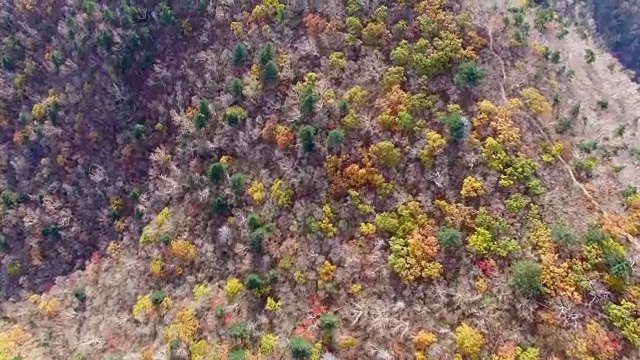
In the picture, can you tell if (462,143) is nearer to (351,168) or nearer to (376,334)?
(351,168)

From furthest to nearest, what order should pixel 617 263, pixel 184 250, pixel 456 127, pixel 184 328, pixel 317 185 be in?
pixel 184 250 → pixel 317 185 → pixel 184 328 → pixel 456 127 → pixel 617 263

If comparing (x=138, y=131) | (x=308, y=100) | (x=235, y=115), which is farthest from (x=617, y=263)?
(x=138, y=131)

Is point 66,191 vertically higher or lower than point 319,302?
lower

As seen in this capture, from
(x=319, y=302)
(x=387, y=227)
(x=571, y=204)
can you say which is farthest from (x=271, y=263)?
(x=571, y=204)

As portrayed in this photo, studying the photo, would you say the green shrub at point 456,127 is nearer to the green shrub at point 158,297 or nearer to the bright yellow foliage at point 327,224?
the bright yellow foliage at point 327,224

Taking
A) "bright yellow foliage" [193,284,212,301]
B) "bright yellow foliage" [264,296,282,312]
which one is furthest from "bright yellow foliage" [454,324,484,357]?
"bright yellow foliage" [193,284,212,301]

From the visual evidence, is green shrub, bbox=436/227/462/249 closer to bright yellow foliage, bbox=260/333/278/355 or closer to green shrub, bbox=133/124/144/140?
bright yellow foliage, bbox=260/333/278/355

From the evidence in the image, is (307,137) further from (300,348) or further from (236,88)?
(300,348)
